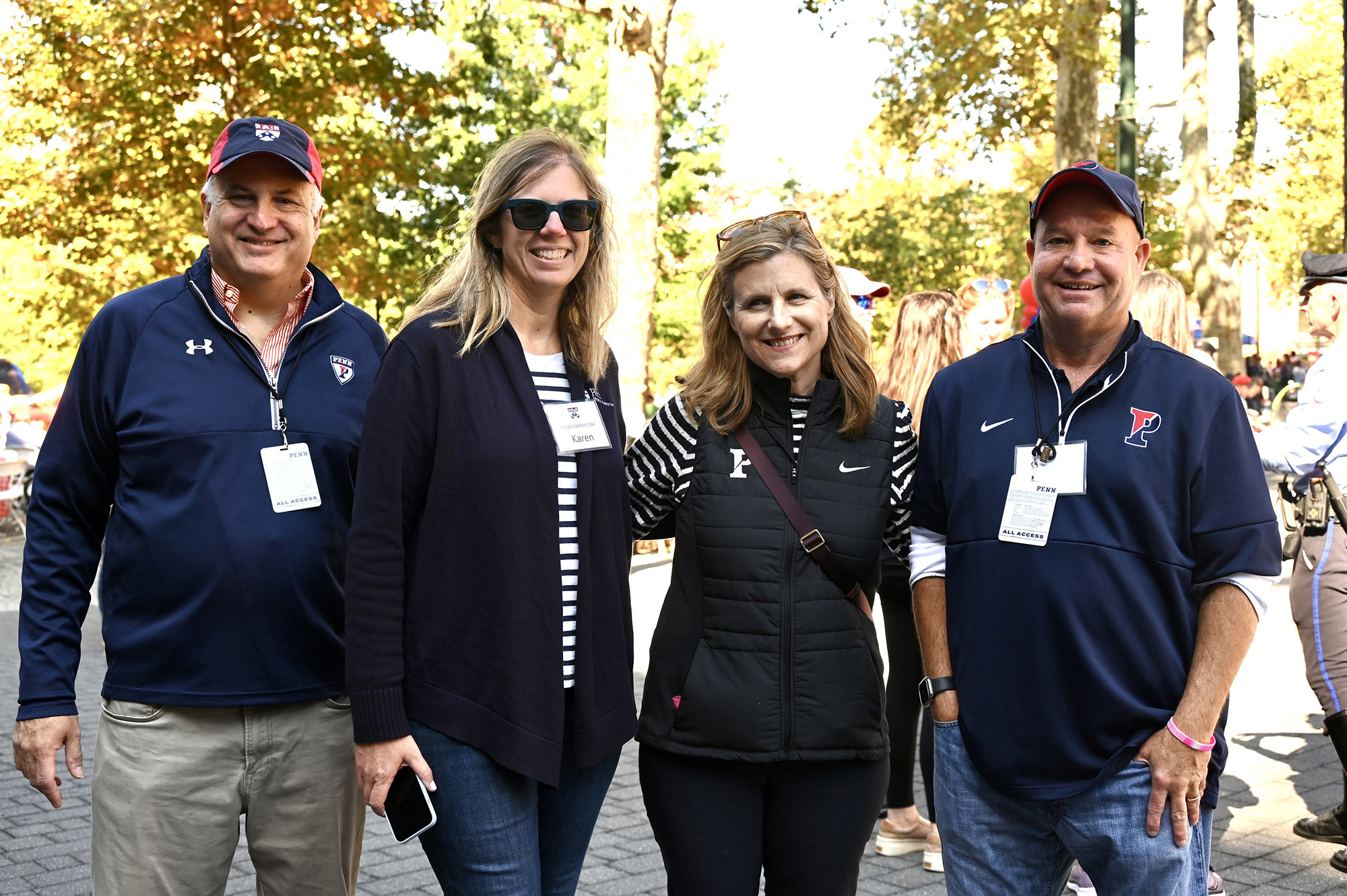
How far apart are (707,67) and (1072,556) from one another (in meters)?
25.5

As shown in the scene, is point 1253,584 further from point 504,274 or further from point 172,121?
point 172,121

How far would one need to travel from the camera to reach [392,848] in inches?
205

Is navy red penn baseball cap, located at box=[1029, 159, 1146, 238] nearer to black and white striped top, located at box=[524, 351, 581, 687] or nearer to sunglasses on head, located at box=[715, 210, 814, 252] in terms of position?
sunglasses on head, located at box=[715, 210, 814, 252]

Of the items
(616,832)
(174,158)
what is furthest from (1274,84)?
(616,832)

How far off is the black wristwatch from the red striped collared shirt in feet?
5.13

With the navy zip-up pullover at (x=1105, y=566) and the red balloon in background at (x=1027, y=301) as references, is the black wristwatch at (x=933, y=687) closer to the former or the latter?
the navy zip-up pullover at (x=1105, y=566)

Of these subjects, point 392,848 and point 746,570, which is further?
point 392,848

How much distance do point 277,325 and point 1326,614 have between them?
4.05m

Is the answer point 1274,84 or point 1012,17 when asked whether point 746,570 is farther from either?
point 1274,84

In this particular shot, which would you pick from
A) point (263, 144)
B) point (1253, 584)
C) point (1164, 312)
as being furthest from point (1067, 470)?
point (1164, 312)

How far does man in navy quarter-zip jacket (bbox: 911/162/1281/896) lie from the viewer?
249 cm

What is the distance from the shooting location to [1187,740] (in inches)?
97.4

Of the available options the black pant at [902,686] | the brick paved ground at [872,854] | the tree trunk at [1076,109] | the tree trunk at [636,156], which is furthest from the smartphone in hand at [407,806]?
the tree trunk at [1076,109]

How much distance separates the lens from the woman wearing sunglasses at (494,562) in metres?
2.55
